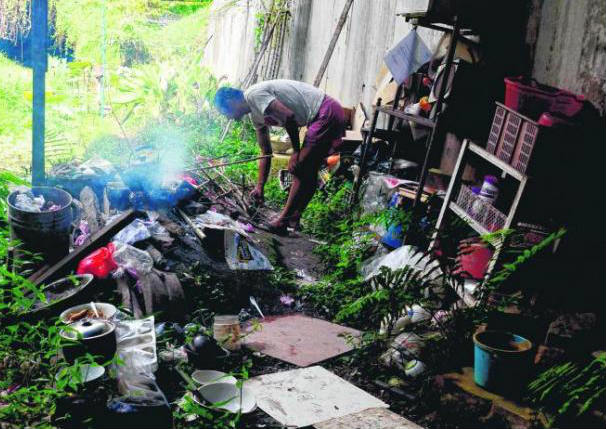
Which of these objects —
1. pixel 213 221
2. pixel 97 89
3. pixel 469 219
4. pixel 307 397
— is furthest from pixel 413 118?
pixel 97 89

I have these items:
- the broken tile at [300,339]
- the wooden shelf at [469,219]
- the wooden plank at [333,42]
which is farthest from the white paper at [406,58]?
the wooden plank at [333,42]

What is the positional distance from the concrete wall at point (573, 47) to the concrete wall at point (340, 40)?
2136mm

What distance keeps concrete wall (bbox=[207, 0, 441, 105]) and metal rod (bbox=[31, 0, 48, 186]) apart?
4.76 meters

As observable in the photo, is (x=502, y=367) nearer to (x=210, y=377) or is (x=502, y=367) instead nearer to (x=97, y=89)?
(x=210, y=377)

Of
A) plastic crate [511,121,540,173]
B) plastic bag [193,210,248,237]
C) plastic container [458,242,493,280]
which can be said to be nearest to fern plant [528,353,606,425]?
plastic container [458,242,493,280]

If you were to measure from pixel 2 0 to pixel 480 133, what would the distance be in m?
10.5

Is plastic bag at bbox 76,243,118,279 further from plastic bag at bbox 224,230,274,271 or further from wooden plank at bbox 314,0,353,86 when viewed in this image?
wooden plank at bbox 314,0,353,86

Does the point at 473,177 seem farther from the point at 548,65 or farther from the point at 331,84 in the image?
the point at 331,84

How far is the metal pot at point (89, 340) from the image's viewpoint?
378 cm

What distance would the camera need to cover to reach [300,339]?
4.95m

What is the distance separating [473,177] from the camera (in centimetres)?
600

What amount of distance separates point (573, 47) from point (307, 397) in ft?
12.2

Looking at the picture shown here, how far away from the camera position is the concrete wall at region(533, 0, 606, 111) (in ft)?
14.1

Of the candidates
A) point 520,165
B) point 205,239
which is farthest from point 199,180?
point 520,165
